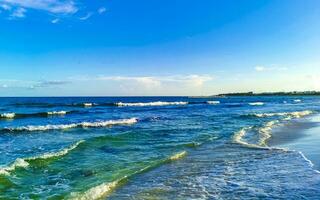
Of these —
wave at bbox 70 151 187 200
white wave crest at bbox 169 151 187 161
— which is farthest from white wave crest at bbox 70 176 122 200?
white wave crest at bbox 169 151 187 161

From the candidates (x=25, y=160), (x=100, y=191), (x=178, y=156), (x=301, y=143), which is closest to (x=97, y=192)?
(x=100, y=191)

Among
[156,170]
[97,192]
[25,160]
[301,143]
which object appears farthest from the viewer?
[301,143]

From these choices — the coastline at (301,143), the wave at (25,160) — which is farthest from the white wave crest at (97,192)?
the coastline at (301,143)

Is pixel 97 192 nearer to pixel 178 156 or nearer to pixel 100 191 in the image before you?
pixel 100 191

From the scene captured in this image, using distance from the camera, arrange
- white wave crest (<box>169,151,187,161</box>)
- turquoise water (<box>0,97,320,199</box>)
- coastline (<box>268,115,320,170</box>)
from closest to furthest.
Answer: turquoise water (<box>0,97,320,199</box>), coastline (<box>268,115,320,170</box>), white wave crest (<box>169,151,187,161</box>)

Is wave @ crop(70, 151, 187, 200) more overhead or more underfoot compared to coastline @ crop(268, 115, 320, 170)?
more underfoot

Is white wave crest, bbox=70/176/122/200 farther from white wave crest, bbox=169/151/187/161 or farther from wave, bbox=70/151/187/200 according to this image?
white wave crest, bbox=169/151/187/161

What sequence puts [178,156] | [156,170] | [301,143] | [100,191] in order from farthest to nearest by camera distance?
[301,143], [178,156], [156,170], [100,191]

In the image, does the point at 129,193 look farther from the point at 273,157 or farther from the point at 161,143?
the point at 161,143

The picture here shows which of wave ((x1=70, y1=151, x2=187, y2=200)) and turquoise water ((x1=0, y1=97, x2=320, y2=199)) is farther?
turquoise water ((x1=0, y1=97, x2=320, y2=199))

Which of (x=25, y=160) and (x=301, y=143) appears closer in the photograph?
(x=25, y=160)

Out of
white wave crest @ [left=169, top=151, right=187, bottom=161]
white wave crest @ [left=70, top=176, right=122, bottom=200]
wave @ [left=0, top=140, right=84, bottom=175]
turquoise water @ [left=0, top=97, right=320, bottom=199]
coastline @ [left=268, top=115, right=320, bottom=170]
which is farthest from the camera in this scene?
white wave crest @ [left=169, top=151, right=187, bottom=161]

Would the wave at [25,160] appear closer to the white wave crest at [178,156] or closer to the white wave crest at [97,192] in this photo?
the white wave crest at [97,192]

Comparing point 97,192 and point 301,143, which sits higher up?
point 301,143
